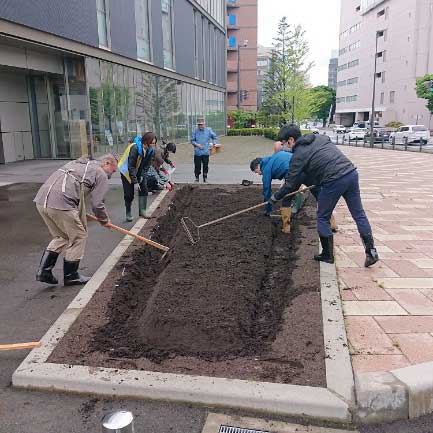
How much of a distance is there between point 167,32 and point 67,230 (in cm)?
2131

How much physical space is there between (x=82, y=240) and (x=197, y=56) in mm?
27167

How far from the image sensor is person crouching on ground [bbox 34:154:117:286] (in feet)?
15.0

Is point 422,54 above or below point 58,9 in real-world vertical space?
above

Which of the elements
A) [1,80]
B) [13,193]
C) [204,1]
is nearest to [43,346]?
[13,193]

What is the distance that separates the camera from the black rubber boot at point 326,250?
5.24 metres

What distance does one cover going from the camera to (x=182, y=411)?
113 inches

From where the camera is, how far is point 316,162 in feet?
16.8

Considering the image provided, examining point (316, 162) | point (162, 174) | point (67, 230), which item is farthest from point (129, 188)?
point (316, 162)

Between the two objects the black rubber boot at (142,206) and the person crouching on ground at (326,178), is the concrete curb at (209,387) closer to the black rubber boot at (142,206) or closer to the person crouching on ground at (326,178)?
the person crouching on ground at (326,178)

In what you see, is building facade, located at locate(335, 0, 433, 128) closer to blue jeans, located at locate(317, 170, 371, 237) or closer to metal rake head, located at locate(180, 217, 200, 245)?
metal rake head, located at locate(180, 217, 200, 245)

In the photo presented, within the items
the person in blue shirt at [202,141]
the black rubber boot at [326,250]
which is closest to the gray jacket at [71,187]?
the black rubber boot at [326,250]

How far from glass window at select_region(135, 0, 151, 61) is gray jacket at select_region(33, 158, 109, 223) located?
1627 centimetres

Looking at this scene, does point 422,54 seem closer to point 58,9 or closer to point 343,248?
point 58,9

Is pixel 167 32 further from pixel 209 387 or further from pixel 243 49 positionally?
pixel 243 49
